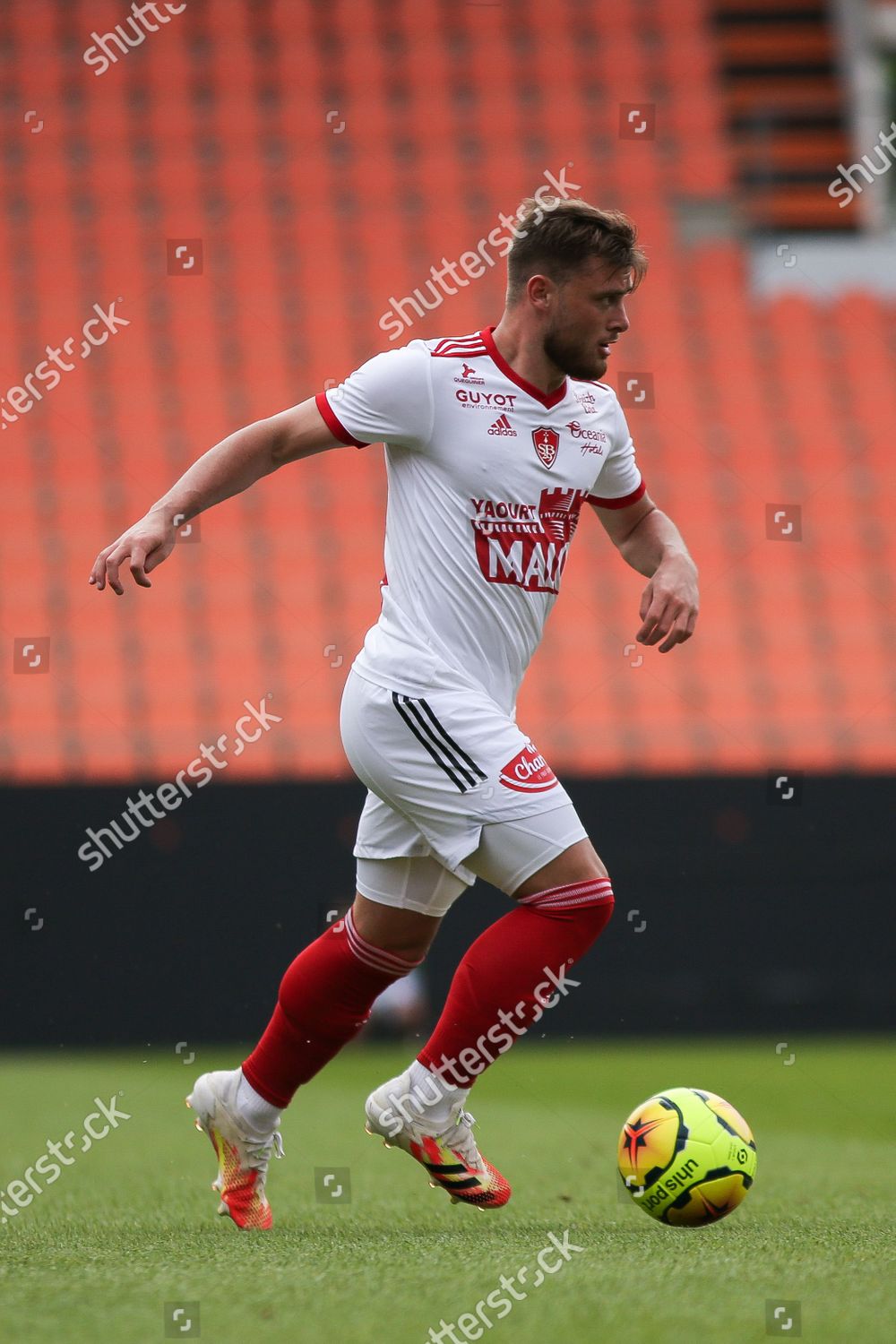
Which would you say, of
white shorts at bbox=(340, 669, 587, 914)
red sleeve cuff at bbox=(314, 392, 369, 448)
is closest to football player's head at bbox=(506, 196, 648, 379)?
red sleeve cuff at bbox=(314, 392, 369, 448)

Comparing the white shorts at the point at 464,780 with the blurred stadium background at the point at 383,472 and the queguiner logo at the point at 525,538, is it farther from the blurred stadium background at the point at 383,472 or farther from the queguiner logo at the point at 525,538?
Answer: the blurred stadium background at the point at 383,472

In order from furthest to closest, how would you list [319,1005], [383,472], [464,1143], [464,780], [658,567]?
[383,472], [658,567], [319,1005], [464,1143], [464,780]

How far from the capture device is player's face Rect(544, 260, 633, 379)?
138 inches

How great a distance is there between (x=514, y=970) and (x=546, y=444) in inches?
42.6

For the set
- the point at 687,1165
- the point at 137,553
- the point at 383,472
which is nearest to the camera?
the point at 137,553

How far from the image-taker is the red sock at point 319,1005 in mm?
3717

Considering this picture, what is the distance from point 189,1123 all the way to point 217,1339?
452cm

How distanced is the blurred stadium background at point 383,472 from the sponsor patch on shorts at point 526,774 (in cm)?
487

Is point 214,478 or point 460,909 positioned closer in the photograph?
point 214,478

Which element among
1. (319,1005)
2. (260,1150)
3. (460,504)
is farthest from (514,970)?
(460,504)

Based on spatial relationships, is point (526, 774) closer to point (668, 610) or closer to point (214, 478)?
point (668, 610)

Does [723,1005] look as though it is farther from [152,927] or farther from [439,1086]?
[439,1086]

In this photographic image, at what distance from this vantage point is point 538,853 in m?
Result: 3.40

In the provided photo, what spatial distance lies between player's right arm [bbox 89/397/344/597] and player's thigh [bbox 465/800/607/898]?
0.84 m
